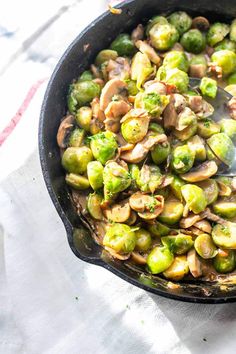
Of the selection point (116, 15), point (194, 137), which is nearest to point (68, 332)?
point (194, 137)

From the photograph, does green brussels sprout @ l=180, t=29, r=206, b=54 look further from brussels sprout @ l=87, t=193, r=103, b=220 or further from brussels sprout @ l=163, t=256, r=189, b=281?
brussels sprout @ l=163, t=256, r=189, b=281

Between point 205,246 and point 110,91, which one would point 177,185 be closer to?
point 205,246

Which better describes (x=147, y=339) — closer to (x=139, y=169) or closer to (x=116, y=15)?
(x=139, y=169)

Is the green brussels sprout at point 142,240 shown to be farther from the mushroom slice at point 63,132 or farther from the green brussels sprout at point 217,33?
the green brussels sprout at point 217,33

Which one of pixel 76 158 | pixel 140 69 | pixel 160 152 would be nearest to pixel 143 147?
pixel 160 152

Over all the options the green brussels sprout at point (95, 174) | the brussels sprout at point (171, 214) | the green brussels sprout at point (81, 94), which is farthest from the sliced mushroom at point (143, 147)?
the green brussels sprout at point (81, 94)
